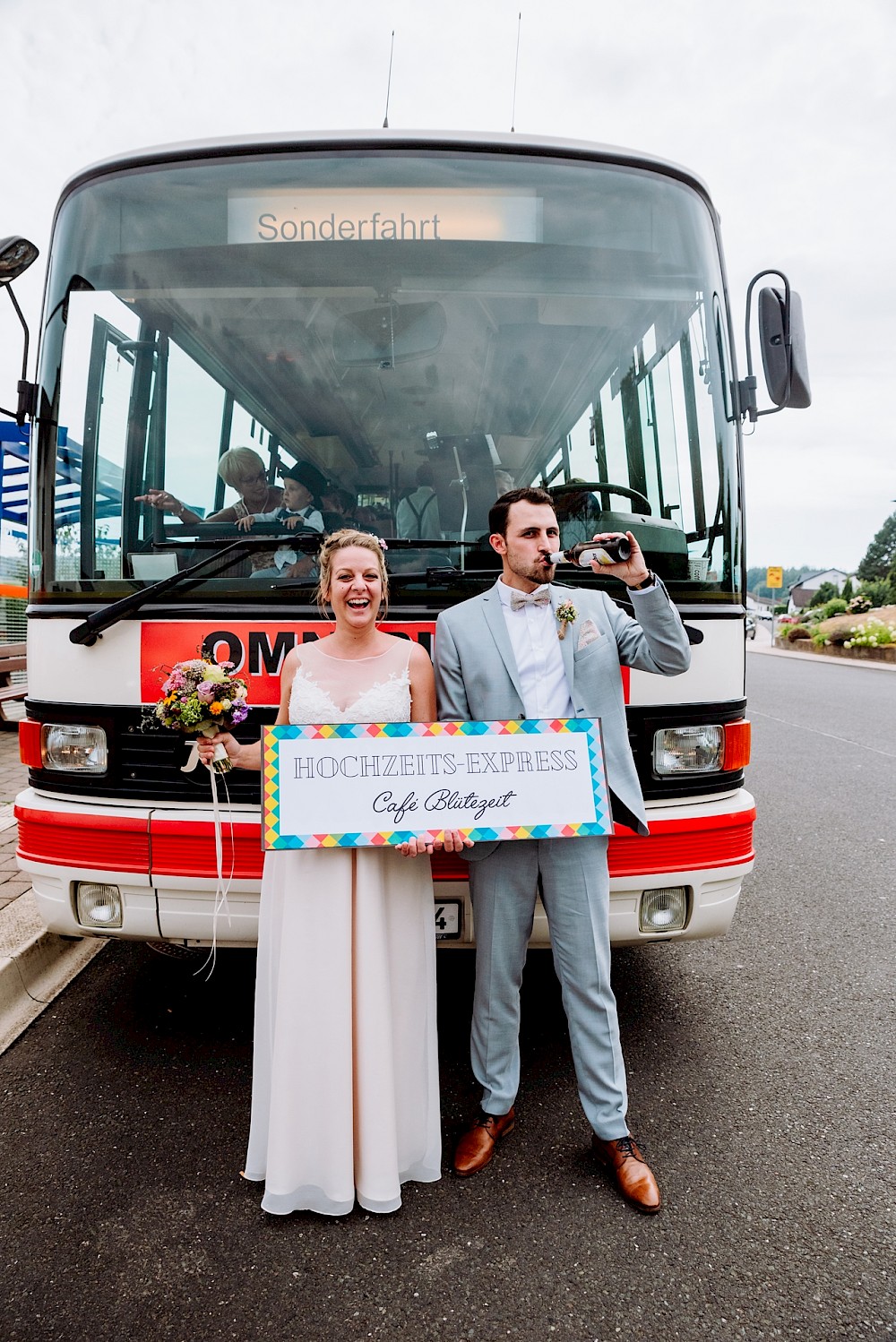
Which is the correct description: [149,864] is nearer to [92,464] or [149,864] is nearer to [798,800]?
[92,464]

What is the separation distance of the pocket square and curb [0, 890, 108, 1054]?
8.02 feet

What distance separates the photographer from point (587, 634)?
8.64 feet

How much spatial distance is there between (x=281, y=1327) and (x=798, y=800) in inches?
265

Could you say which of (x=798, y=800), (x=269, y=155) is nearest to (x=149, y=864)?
(x=269, y=155)

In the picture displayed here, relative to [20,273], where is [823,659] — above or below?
below

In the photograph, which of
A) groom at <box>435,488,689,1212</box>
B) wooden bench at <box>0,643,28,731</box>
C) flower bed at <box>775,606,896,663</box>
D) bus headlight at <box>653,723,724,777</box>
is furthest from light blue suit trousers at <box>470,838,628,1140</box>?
flower bed at <box>775,606,896,663</box>

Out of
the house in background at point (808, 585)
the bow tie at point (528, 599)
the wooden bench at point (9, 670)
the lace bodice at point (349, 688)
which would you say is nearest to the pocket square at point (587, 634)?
the bow tie at point (528, 599)

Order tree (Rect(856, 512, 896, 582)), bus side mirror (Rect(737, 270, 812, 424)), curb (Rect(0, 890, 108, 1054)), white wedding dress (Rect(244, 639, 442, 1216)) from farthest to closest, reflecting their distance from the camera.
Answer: tree (Rect(856, 512, 896, 582))
curb (Rect(0, 890, 108, 1054))
bus side mirror (Rect(737, 270, 812, 424))
white wedding dress (Rect(244, 639, 442, 1216))

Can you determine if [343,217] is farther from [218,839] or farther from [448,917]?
[448,917]

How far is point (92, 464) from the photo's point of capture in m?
3.04

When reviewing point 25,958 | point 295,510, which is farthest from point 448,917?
point 25,958

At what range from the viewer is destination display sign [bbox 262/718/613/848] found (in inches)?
98.0

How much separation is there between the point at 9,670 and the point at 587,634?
9.04m

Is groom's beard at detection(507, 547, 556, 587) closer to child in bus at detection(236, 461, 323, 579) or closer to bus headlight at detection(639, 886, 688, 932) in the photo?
child in bus at detection(236, 461, 323, 579)
